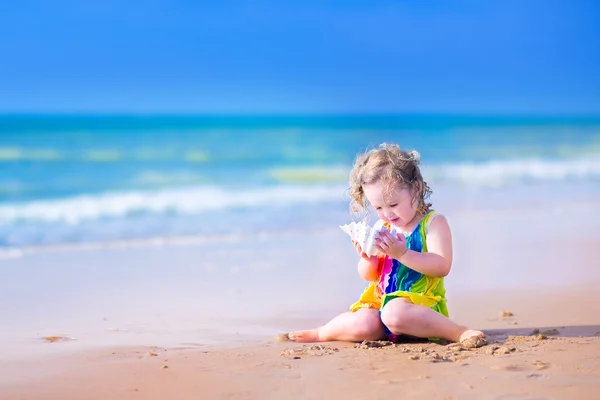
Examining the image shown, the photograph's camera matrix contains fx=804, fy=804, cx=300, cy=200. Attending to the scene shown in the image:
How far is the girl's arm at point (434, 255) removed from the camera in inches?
146

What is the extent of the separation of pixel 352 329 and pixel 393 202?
0.64 metres

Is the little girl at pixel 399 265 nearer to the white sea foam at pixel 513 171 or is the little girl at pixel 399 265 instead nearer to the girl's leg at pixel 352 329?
the girl's leg at pixel 352 329

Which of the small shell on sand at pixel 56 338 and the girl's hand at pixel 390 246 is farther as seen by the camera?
the small shell on sand at pixel 56 338

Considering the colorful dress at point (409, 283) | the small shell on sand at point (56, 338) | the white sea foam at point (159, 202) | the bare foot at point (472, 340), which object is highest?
the white sea foam at point (159, 202)

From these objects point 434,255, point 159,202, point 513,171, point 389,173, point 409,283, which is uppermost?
point 513,171

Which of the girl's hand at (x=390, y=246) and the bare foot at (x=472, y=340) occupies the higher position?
the girl's hand at (x=390, y=246)

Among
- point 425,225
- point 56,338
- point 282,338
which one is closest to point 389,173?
point 425,225

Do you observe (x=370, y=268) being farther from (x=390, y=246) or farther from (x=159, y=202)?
(x=159, y=202)

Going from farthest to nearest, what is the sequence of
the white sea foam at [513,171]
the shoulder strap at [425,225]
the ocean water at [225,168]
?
1. the white sea foam at [513,171]
2. the ocean water at [225,168]
3. the shoulder strap at [425,225]

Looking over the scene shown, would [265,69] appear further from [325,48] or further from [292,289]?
[292,289]

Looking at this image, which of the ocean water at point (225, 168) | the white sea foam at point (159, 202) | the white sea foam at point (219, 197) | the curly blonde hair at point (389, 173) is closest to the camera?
the curly blonde hair at point (389, 173)

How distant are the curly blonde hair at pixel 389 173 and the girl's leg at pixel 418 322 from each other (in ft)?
1.73

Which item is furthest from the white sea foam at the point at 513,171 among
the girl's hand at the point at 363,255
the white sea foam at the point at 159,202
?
the girl's hand at the point at 363,255

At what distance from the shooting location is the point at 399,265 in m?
3.91
